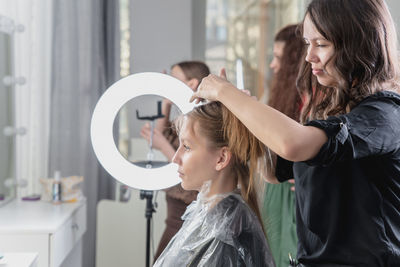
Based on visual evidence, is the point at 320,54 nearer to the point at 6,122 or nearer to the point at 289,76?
the point at 289,76

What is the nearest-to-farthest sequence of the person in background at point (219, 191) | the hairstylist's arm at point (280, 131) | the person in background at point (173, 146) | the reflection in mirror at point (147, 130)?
the hairstylist's arm at point (280, 131), the person in background at point (219, 191), the reflection in mirror at point (147, 130), the person in background at point (173, 146)

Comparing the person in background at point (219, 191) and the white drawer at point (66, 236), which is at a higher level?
the person in background at point (219, 191)

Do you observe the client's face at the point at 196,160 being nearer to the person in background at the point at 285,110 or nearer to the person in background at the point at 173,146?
the person in background at the point at 173,146

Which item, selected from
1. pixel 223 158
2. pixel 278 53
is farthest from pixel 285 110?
pixel 223 158

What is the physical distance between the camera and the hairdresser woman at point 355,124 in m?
0.94

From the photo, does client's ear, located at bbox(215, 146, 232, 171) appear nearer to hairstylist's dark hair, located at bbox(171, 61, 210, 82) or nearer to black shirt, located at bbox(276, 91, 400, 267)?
black shirt, located at bbox(276, 91, 400, 267)

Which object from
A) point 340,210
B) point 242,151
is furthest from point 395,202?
point 242,151

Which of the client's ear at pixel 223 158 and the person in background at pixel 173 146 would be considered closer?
the client's ear at pixel 223 158

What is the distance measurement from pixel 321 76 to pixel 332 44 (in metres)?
0.08

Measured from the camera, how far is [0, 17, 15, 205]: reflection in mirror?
2.26m

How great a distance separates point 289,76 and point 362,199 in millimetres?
1201

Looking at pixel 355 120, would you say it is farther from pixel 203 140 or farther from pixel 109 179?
pixel 109 179

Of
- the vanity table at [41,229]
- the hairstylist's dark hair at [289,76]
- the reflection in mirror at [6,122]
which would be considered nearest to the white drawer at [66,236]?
the vanity table at [41,229]

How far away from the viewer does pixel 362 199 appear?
0.99 m
